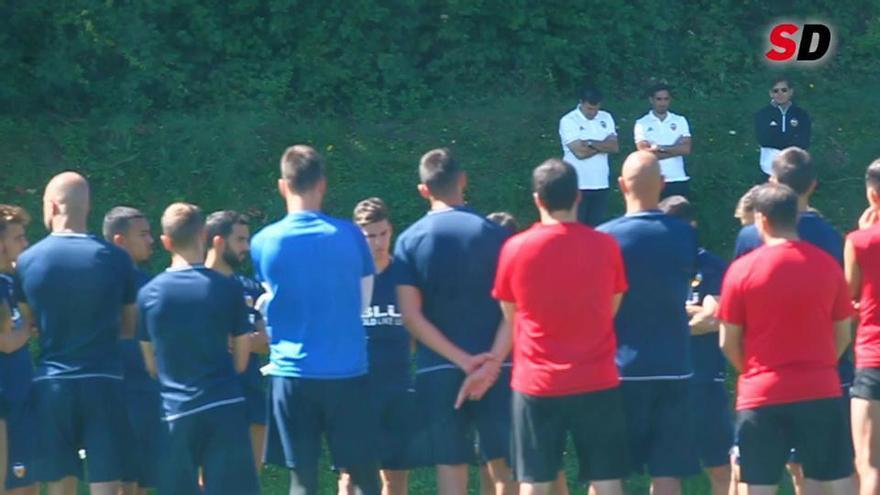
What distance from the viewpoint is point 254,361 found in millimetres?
9195

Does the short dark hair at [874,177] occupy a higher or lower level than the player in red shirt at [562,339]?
higher

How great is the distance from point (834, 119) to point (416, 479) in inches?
367

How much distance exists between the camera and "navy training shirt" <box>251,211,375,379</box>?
756cm

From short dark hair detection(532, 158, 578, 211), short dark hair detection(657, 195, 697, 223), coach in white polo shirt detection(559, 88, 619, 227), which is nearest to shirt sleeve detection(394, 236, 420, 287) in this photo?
short dark hair detection(532, 158, 578, 211)

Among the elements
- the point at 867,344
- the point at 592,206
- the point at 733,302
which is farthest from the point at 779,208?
the point at 592,206

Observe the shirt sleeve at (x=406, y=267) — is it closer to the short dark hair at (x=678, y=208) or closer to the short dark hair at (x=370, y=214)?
the short dark hair at (x=370, y=214)

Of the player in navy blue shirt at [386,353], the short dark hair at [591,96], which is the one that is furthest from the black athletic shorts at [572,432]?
the short dark hair at [591,96]

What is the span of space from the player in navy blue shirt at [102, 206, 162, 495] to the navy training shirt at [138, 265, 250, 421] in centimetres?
102

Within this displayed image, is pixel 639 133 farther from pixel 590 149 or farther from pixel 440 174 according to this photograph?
pixel 440 174

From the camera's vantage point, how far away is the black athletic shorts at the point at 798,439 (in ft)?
24.1

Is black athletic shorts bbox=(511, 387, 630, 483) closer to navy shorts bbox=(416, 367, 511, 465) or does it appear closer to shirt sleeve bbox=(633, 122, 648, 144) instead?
navy shorts bbox=(416, 367, 511, 465)

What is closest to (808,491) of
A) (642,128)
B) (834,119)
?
(642,128)

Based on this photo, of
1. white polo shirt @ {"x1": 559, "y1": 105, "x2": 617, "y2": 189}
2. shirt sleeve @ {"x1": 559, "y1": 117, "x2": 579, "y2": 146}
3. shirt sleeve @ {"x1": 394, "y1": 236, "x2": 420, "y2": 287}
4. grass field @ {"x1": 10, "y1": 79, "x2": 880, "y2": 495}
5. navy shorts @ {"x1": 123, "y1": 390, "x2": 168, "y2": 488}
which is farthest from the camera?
grass field @ {"x1": 10, "y1": 79, "x2": 880, "y2": 495}

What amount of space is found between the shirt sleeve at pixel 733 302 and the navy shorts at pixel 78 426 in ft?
10.4
